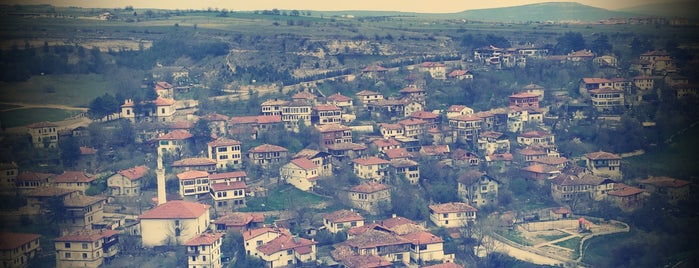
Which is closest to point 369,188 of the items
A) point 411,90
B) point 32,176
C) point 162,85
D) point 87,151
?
point 87,151

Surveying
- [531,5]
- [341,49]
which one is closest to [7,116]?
[341,49]

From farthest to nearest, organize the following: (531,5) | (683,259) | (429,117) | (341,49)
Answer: (531,5) → (341,49) → (429,117) → (683,259)

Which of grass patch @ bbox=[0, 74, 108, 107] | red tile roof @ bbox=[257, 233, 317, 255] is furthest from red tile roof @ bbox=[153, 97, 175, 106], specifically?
red tile roof @ bbox=[257, 233, 317, 255]

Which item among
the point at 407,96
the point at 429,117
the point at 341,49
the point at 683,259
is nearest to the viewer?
the point at 683,259

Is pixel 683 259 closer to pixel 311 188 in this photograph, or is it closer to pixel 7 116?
pixel 311 188

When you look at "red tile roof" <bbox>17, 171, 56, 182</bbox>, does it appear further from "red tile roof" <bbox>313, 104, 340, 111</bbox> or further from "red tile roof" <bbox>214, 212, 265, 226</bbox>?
"red tile roof" <bbox>313, 104, 340, 111</bbox>

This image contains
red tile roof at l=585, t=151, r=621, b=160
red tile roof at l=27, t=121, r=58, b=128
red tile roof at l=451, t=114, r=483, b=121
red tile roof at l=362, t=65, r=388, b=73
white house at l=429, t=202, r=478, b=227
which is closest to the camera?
white house at l=429, t=202, r=478, b=227

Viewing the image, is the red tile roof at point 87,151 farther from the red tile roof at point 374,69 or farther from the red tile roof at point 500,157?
the red tile roof at point 374,69
